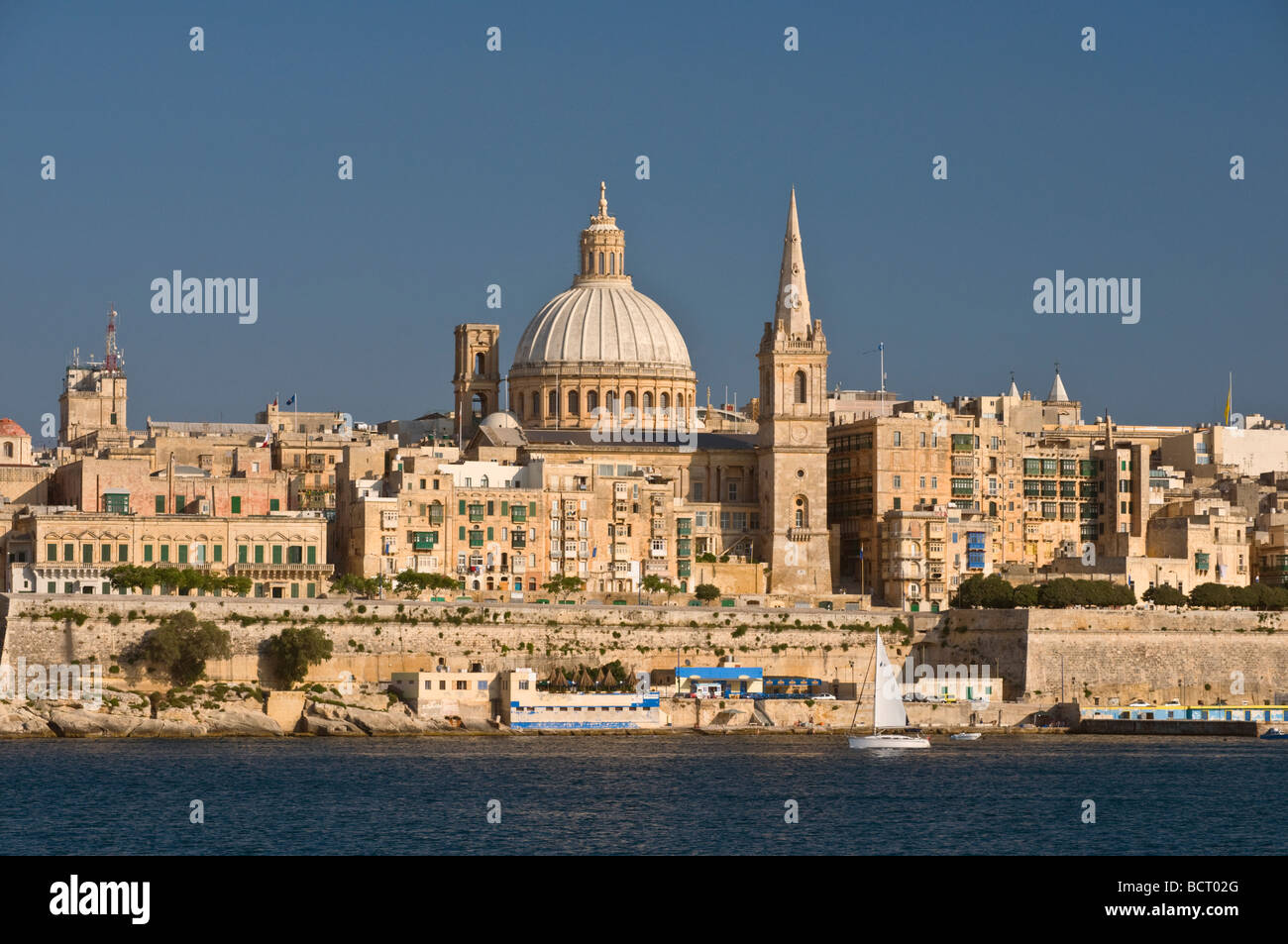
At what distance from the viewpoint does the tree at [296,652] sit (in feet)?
201

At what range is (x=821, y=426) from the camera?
7706 cm

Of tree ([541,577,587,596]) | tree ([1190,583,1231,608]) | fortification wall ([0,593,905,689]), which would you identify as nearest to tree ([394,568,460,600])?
fortification wall ([0,593,905,689])

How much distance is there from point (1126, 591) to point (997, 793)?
2736 centimetres

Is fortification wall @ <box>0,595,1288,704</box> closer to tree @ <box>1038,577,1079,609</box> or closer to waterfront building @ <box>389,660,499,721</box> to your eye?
tree @ <box>1038,577,1079,609</box>

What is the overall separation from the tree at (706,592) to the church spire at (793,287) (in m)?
11.5

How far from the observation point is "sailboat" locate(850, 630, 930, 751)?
58.0 metres

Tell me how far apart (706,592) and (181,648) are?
18817 millimetres

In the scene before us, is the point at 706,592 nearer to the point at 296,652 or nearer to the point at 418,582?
the point at 418,582

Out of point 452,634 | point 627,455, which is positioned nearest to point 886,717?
point 452,634

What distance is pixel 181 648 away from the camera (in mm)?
60062

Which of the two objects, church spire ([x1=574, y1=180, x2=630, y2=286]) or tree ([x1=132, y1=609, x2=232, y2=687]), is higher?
church spire ([x1=574, y1=180, x2=630, y2=286])

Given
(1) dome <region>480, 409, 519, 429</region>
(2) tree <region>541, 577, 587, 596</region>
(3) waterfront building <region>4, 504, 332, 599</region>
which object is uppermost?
(1) dome <region>480, 409, 519, 429</region>
